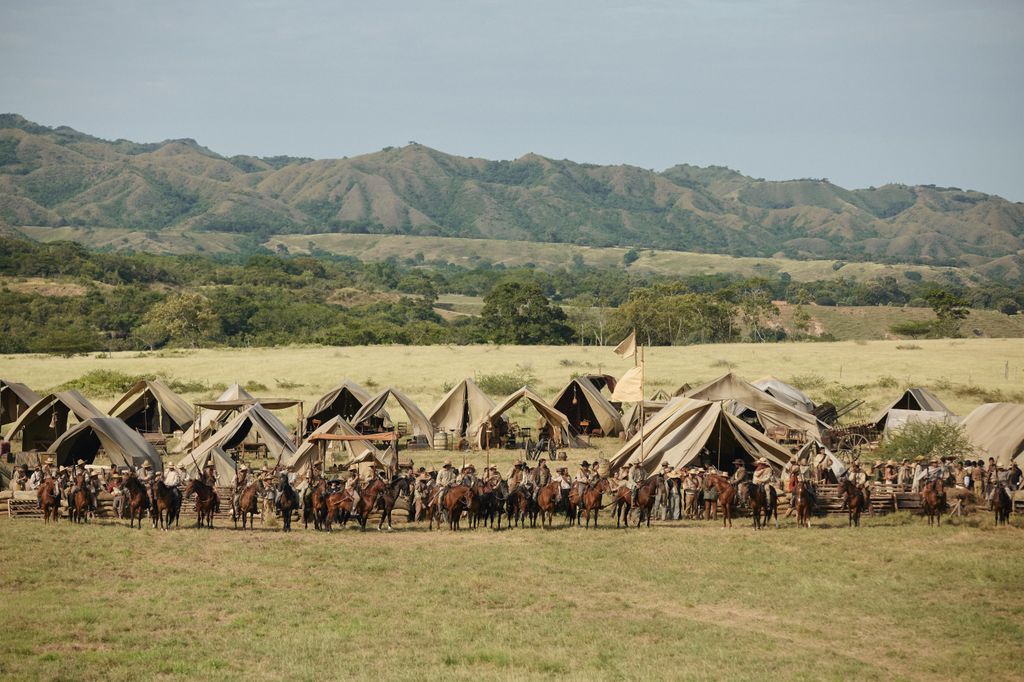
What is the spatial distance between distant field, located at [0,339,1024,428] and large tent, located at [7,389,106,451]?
42.7 ft

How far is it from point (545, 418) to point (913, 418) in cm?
1198

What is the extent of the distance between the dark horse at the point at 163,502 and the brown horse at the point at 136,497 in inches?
6.9

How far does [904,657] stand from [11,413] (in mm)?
32732

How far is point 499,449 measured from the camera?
38.1 m

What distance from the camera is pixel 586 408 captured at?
41.9 metres

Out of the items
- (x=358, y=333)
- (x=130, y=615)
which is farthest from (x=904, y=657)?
(x=358, y=333)

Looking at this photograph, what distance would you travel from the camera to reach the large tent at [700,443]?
28.0 m

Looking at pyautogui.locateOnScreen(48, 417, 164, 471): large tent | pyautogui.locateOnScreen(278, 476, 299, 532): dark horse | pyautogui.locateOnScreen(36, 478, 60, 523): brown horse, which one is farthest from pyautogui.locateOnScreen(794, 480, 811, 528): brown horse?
pyautogui.locateOnScreen(48, 417, 164, 471): large tent

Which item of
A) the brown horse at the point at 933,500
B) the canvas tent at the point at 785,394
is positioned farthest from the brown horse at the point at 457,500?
the canvas tent at the point at 785,394

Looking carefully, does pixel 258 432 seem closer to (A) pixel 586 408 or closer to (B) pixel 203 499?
(B) pixel 203 499

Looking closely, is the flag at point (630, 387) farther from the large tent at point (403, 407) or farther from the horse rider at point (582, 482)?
the large tent at point (403, 407)

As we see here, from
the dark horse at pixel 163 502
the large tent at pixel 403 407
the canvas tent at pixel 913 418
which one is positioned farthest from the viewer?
the large tent at pixel 403 407

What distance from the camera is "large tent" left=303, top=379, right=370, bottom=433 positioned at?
3916cm

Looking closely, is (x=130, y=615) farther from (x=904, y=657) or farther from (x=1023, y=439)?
(x=1023, y=439)
